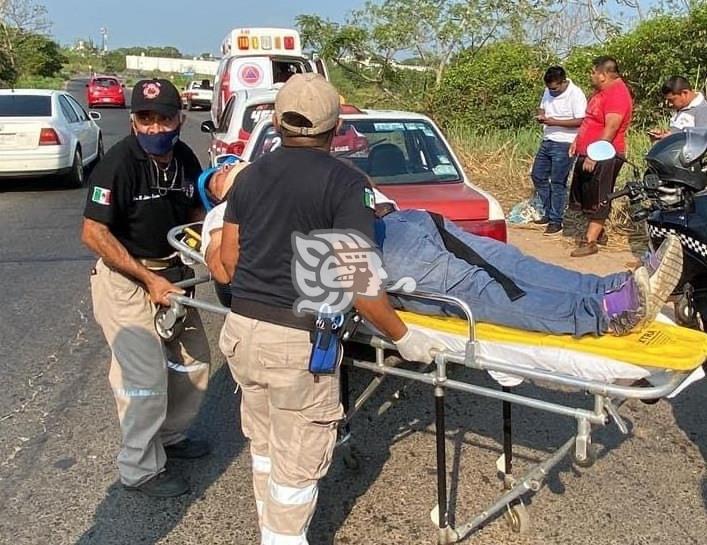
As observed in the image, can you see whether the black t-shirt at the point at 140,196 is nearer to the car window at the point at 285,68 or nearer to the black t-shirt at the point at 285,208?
the black t-shirt at the point at 285,208

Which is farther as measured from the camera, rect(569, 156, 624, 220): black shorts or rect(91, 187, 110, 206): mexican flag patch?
rect(569, 156, 624, 220): black shorts

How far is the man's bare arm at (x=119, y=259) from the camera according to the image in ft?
10.6

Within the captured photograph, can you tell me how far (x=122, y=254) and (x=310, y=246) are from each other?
1135mm

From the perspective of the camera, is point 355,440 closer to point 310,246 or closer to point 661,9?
point 310,246

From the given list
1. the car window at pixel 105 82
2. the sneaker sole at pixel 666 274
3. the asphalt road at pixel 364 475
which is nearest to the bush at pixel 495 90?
the asphalt road at pixel 364 475

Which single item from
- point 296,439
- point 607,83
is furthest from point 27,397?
point 607,83

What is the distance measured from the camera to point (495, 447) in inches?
159

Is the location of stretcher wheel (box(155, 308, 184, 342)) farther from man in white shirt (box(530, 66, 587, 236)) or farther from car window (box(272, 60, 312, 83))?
car window (box(272, 60, 312, 83))

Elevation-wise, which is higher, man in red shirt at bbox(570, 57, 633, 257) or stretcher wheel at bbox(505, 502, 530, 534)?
man in red shirt at bbox(570, 57, 633, 257)

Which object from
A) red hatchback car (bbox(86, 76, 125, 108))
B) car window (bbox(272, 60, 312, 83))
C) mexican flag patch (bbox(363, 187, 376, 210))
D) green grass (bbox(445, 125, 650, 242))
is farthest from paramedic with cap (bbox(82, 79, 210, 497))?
red hatchback car (bbox(86, 76, 125, 108))

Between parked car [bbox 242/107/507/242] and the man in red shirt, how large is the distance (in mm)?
2170

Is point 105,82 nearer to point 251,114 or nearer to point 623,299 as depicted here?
point 251,114

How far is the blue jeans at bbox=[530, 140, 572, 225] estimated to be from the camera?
28.2 feet

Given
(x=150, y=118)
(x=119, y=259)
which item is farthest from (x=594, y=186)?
(x=119, y=259)
